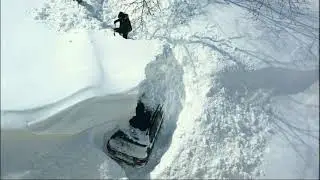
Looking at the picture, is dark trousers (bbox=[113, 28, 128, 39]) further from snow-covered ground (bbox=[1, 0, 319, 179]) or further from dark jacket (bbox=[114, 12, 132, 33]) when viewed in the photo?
snow-covered ground (bbox=[1, 0, 319, 179])

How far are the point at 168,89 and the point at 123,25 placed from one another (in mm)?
1494

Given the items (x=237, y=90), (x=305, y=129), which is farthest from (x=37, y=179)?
(x=305, y=129)

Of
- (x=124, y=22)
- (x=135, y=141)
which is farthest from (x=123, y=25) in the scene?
(x=135, y=141)

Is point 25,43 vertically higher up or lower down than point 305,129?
higher up

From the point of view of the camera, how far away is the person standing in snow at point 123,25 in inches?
382

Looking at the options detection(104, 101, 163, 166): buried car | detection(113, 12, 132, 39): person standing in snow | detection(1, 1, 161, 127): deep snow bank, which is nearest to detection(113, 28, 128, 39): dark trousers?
detection(113, 12, 132, 39): person standing in snow

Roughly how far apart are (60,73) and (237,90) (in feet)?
12.7

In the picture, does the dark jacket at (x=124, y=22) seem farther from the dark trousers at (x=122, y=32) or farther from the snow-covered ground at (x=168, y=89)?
the snow-covered ground at (x=168, y=89)

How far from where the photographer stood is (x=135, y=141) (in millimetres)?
8922

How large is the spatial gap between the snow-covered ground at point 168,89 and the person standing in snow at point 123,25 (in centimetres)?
28

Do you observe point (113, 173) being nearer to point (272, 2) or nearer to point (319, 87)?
point (319, 87)

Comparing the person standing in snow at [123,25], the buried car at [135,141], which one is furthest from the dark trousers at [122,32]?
the buried car at [135,141]

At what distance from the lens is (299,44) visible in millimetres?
11883

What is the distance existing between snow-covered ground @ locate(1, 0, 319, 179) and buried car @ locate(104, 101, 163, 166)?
5.8 inches
